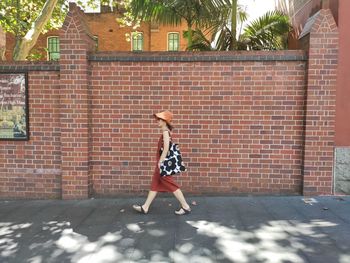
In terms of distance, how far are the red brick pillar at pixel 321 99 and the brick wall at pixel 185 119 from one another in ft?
0.06

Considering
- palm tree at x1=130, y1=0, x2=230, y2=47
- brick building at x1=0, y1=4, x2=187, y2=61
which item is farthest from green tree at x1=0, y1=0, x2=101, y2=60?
brick building at x1=0, y1=4, x2=187, y2=61

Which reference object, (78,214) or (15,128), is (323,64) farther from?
(15,128)

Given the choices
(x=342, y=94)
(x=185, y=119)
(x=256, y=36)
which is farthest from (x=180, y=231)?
(x=256, y=36)

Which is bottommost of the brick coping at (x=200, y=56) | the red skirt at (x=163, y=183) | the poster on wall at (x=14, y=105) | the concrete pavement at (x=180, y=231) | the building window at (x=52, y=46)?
the concrete pavement at (x=180, y=231)

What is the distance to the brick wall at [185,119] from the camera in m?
6.18

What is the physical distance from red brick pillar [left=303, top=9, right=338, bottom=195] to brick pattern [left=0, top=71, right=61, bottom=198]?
4.71m

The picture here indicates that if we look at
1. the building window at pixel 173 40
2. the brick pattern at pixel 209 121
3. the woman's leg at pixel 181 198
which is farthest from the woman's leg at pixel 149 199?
the building window at pixel 173 40

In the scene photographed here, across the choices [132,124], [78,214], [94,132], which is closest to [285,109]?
[132,124]

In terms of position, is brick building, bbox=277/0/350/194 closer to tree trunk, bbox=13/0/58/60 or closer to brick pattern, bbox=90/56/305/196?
brick pattern, bbox=90/56/305/196

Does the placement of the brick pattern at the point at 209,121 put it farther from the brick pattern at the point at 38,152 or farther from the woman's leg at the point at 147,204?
the woman's leg at the point at 147,204

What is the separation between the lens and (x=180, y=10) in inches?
300

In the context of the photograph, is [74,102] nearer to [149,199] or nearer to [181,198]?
[149,199]

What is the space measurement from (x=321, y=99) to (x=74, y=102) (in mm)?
4546

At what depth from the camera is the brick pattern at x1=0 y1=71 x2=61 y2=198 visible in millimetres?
6359
